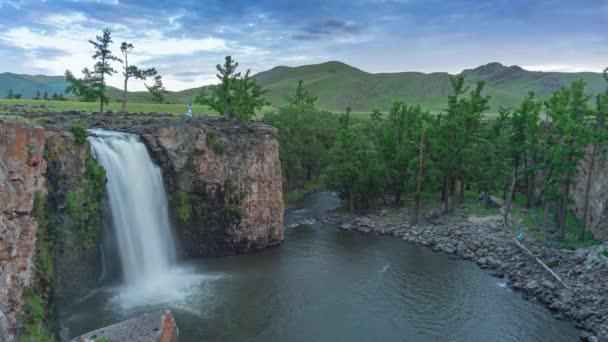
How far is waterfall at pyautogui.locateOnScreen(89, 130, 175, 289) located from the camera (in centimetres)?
2689

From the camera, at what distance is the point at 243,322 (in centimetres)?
2281

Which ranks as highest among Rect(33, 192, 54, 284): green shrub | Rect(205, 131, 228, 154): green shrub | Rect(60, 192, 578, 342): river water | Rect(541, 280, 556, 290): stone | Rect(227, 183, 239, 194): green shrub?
Rect(205, 131, 228, 154): green shrub

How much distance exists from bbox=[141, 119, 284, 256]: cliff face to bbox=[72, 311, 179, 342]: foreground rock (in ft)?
44.2

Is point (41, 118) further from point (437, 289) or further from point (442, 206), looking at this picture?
point (442, 206)

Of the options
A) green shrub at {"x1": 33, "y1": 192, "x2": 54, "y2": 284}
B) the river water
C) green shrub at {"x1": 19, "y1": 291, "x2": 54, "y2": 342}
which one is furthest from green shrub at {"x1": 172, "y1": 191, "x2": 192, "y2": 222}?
green shrub at {"x1": 19, "y1": 291, "x2": 54, "y2": 342}

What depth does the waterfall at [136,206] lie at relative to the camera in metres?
26.9

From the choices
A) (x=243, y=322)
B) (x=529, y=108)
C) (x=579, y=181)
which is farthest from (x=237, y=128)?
(x=579, y=181)

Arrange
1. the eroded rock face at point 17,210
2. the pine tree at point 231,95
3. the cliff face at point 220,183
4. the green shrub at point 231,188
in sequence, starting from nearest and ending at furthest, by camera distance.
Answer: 1. the eroded rock face at point 17,210
2. the cliff face at point 220,183
3. the green shrub at point 231,188
4. the pine tree at point 231,95

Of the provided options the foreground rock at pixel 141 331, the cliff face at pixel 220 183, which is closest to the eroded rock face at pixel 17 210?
the foreground rock at pixel 141 331

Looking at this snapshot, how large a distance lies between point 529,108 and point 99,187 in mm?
42847

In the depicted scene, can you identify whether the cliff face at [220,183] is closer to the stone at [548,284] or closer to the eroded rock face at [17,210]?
the eroded rock face at [17,210]

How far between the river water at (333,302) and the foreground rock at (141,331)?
2.76 meters

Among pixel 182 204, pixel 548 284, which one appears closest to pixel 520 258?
pixel 548 284

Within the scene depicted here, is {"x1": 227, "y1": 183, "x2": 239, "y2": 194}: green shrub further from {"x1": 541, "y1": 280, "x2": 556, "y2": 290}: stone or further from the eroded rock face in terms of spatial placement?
{"x1": 541, "y1": 280, "x2": 556, "y2": 290}: stone
